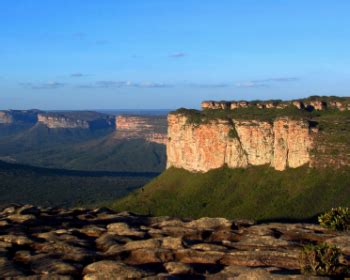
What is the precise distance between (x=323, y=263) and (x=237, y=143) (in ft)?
A: 307

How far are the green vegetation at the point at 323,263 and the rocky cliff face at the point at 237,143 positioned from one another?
76.9 meters

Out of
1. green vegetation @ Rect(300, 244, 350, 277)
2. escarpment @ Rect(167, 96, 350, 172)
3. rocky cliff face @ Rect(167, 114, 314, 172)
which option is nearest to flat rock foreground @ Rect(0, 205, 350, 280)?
green vegetation @ Rect(300, 244, 350, 277)

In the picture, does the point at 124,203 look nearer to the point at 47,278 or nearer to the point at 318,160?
the point at 318,160

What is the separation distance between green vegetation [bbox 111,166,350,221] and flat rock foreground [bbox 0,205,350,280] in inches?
1912

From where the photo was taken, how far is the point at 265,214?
339 ft

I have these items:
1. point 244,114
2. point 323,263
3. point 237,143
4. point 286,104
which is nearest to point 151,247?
point 323,263

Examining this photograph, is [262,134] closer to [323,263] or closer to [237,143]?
[237,143]

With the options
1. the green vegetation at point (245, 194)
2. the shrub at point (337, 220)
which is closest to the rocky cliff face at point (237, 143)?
the green vegetation at point (245, 194)

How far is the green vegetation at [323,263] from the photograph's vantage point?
112 ft

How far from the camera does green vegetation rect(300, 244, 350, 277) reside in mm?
34156

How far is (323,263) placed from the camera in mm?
34500

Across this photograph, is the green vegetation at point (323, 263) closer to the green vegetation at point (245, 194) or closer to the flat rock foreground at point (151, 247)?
the flat rock foreground at point (151, 247)

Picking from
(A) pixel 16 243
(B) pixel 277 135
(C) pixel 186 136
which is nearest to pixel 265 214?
(B) pixel 277 135

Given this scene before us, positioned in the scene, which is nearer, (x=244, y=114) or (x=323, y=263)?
(x=323, y=263)
